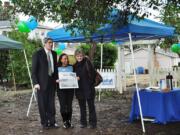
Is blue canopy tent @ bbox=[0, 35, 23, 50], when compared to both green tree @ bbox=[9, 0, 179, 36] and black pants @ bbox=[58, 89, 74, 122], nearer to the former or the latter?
black pants @ bbox=[58, 89, 74, 122]

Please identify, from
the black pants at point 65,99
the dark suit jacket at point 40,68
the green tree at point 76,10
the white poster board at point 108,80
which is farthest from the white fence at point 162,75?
the green tree at point 76,10

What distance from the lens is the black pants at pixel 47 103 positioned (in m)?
9.59

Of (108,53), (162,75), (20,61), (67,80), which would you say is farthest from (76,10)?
(108,53)

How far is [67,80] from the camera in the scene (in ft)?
31.1

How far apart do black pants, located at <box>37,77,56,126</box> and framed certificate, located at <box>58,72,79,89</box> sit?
0.87ft

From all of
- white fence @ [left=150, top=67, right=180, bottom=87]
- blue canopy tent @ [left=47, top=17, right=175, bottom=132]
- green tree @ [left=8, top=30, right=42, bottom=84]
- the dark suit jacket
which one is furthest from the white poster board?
green tree @ [left=8, top=30, right=42, bottom=84]

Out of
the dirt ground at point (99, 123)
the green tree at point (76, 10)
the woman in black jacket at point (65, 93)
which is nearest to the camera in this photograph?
the green tree at point (76, 10)

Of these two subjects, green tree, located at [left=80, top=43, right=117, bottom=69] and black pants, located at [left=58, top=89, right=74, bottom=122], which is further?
green tree, located at [left=80, top=43, right=117, bottom=69]

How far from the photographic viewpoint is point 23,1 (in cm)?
716

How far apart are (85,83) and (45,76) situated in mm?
892

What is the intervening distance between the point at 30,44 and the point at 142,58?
2782cm

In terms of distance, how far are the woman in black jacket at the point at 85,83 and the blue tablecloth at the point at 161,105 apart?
1419 millimetres

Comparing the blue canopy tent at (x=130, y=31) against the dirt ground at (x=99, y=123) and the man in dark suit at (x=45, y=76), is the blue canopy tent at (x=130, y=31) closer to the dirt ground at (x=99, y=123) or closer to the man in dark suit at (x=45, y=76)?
the dirt ground at (x=99, y=123)

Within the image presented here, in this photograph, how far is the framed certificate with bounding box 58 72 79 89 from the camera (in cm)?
947
